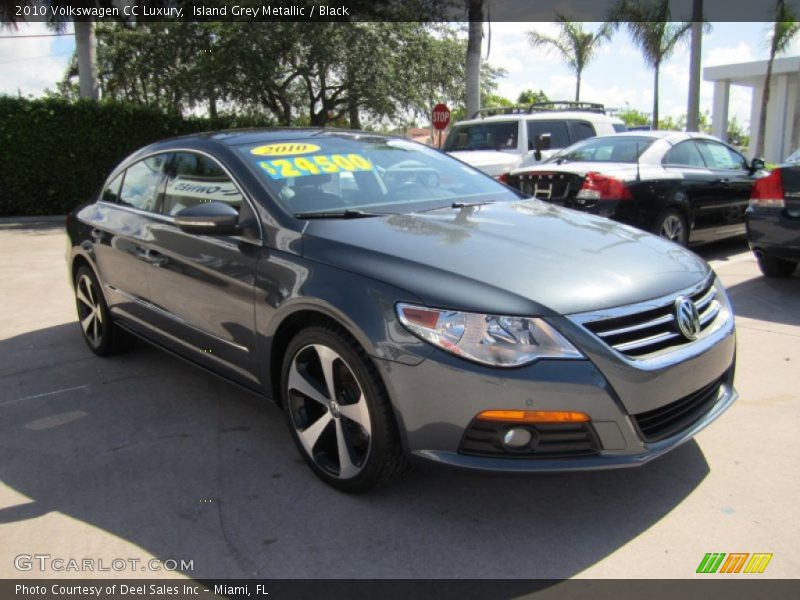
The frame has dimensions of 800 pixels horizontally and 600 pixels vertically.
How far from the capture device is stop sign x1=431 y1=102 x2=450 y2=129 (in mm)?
15531

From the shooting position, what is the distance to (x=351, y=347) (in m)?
2.77

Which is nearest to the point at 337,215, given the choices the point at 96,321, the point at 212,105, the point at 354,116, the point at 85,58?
the point at 96,321

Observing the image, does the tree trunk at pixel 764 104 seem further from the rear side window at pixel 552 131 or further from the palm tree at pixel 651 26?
the rear side window at pixel 552 131

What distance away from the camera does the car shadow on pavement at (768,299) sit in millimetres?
5684

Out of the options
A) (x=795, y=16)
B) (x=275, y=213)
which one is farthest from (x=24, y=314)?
(x=795, y=16)

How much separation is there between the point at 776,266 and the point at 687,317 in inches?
187

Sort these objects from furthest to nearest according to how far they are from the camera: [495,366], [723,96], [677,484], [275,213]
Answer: [723,96], [275,213], [677,484], [495,366]

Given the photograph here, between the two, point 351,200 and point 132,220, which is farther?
point 132,220

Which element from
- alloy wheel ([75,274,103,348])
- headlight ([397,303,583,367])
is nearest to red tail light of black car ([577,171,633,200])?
alloy wheel ([75,274,103,348])

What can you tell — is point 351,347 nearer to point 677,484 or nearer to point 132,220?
point 677,484

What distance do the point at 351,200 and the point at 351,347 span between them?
3.56 feet

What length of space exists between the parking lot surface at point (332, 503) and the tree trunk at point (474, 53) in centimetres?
1423

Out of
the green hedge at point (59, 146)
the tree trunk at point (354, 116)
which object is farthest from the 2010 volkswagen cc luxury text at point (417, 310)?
the tree trunk at point (354, 116)

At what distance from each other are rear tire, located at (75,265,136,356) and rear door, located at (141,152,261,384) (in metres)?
0.94
